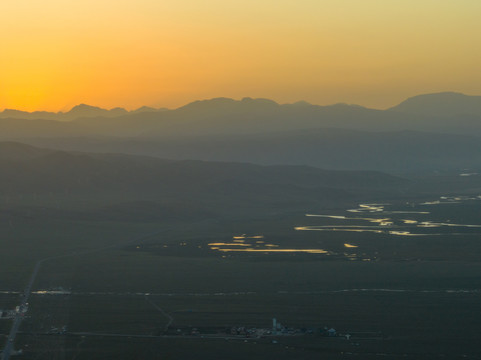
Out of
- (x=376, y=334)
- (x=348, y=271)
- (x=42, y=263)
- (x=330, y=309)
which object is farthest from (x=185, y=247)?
(x=376, y=334)

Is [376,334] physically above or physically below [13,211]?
below

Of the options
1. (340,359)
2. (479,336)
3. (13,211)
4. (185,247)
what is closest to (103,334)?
(340,359)

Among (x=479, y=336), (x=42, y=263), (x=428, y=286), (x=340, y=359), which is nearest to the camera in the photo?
(x=340, y=359)

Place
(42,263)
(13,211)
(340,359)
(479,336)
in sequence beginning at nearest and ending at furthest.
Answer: (340,359), (479,336), (42,263), (13,211)

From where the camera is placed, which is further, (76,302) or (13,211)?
(13,211)

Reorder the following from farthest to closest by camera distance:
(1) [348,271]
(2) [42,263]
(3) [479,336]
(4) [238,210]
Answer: (4) [238,210] < (2) [42,263] < (1) [348,271] < (3) [479,336]

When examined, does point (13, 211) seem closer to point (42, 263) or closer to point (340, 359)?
point (42, 263)

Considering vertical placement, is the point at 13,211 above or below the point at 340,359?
above

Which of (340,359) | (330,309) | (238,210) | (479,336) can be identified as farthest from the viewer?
(238,210)

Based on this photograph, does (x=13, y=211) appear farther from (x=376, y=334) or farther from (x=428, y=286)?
(x=376, y=334)
